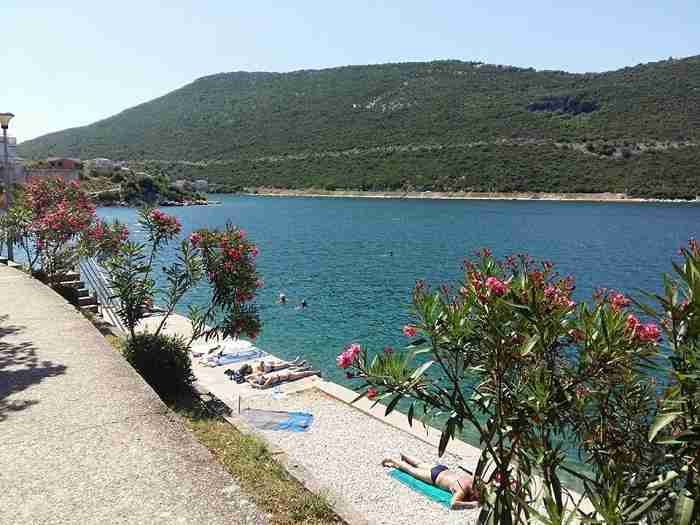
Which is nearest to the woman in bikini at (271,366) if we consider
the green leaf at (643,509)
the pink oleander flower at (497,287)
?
the pink oleander flower at (497,287)

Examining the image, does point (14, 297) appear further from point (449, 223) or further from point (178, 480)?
point (449, 223)

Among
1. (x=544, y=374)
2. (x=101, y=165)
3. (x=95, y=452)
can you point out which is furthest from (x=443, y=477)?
(x=101, y=165)

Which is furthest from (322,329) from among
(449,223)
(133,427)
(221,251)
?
(449,223)

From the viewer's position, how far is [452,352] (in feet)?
11.8

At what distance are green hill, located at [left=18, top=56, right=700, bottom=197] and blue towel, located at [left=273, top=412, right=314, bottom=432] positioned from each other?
100m

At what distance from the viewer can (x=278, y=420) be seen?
1177cm

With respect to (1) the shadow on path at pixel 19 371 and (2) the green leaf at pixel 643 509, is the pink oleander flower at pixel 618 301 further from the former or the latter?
(1) the shadow on path at pixel 19 371

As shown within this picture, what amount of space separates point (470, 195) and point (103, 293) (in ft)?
312

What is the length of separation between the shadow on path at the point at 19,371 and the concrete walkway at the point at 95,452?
0.04 ft

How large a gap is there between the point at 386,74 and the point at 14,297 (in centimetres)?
17735

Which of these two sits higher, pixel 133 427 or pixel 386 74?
pixel 386 74

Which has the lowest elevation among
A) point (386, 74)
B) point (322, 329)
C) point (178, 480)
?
point (322, 329)

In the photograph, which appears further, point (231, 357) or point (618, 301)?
point (231, 357)

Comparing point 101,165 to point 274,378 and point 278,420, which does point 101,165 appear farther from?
point 278,420
